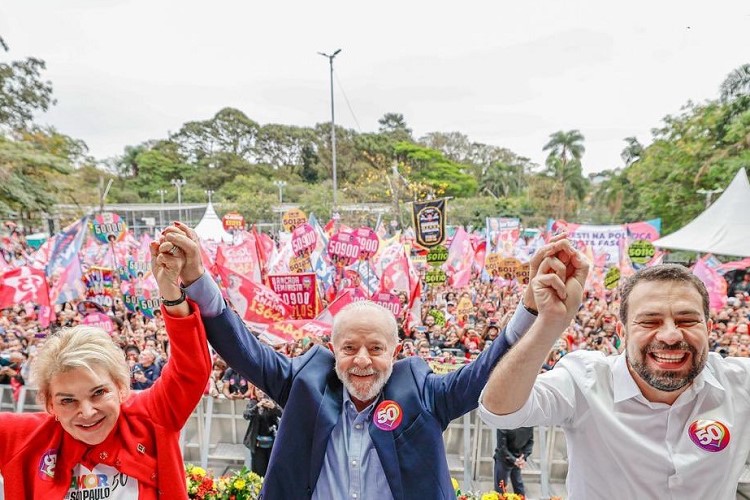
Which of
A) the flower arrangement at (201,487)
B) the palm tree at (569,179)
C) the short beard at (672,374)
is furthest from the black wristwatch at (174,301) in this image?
the palm tree at (569,179)

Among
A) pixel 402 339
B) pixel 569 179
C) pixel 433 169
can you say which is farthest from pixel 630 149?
pixel 402 339

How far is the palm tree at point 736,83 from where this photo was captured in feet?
50.9

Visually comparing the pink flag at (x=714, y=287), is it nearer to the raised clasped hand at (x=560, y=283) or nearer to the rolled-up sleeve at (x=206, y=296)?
the raised clasped hand at (x=560, y=283)

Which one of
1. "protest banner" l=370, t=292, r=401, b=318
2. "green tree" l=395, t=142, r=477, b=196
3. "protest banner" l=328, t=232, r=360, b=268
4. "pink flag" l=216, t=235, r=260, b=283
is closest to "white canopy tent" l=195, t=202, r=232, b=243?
"pink flag" l=216, t=235, r=260, b=283

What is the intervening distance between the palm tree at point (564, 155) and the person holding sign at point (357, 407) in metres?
44.0

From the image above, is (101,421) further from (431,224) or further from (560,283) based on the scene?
(431,224)

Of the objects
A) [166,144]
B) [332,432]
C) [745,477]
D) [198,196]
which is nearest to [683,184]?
[745,477]

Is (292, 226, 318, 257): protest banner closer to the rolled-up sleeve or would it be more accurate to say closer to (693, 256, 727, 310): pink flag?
(693, 256, 727, 310): pink flag

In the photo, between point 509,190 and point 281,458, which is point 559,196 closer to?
point 509,190

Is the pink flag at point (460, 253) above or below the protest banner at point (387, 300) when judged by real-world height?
above

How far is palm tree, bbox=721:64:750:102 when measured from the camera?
15.5 m

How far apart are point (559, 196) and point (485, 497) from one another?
41.1m

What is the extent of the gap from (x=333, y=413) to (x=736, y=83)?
1975 centimetres

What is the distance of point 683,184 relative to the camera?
18578 mm
